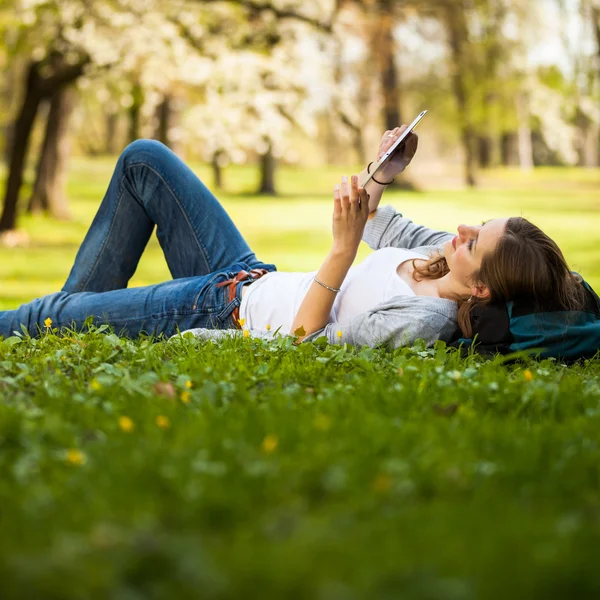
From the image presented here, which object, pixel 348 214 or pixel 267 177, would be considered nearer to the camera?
pixel 348 214

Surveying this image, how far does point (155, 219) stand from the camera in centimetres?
453

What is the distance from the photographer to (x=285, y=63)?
15.2m

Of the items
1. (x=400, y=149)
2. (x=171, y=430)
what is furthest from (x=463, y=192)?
(x=171, y=430)

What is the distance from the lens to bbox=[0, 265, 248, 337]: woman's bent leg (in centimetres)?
414

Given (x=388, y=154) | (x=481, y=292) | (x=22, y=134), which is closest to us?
(x=481, y=292)

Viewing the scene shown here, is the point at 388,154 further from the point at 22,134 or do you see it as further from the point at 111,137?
the point at 111,137

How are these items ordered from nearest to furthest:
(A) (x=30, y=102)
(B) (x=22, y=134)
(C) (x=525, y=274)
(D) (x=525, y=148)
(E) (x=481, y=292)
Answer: (C) (x=525, y=274) < (E) (x=481, y=292) < (A) (x=30, y=102) < (B) (x=22, y=134) < (D) (x=525, y=148)

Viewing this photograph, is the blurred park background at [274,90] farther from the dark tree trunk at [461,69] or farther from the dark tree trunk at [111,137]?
the dark tree trunk at [111,137]

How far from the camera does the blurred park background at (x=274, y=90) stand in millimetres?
12773

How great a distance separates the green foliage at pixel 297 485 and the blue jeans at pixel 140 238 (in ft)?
3.92

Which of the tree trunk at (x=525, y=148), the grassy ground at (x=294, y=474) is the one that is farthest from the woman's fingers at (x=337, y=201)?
the tree trunk at (x=525, y=148)

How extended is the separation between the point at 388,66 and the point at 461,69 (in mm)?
2009

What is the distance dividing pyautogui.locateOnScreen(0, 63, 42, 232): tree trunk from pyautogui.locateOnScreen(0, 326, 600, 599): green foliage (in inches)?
396

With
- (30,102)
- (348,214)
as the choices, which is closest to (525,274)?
(348,214)
